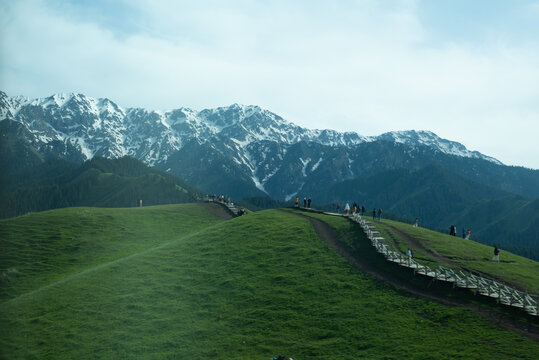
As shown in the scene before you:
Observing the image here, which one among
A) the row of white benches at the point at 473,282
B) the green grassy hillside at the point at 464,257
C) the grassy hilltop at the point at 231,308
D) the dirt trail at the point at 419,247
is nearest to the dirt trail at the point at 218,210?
the grassy hilltop at the point at 231,308

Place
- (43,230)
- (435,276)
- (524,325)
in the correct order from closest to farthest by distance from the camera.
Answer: (524,325) → (435,276) → (43,230)

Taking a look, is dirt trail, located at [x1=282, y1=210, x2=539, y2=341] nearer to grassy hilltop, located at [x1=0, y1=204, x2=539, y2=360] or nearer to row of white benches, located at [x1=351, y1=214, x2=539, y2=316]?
grassy hilltop, located at [x1=0, y1=204, x2=539, y2=360]

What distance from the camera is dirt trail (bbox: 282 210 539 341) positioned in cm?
3831

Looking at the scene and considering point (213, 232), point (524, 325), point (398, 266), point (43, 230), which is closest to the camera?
point (524, 325)

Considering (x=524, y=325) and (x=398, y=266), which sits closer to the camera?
(x=524, y=325)

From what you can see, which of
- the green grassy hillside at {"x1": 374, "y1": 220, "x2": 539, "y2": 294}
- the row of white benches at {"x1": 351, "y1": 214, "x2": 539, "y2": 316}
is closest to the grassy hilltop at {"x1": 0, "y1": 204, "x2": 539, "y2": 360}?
the row of white benches at {"x1": 351, "y1": 214, "x2": 539, "y2": 316}

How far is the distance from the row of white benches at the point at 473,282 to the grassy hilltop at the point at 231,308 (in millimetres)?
4419

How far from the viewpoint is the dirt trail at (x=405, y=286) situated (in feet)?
126

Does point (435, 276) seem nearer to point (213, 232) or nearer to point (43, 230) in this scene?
point (213, 232)

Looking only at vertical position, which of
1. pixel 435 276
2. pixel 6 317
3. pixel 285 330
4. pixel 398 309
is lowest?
pixel 6 317

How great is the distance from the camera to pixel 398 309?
4409 centimetres

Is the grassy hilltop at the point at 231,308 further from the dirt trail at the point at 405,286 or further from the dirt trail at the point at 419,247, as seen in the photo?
the dirt trail at the point at 419,247

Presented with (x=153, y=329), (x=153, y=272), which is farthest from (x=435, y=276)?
(x=153, y=272)

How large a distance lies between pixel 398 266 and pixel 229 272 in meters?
22.2
